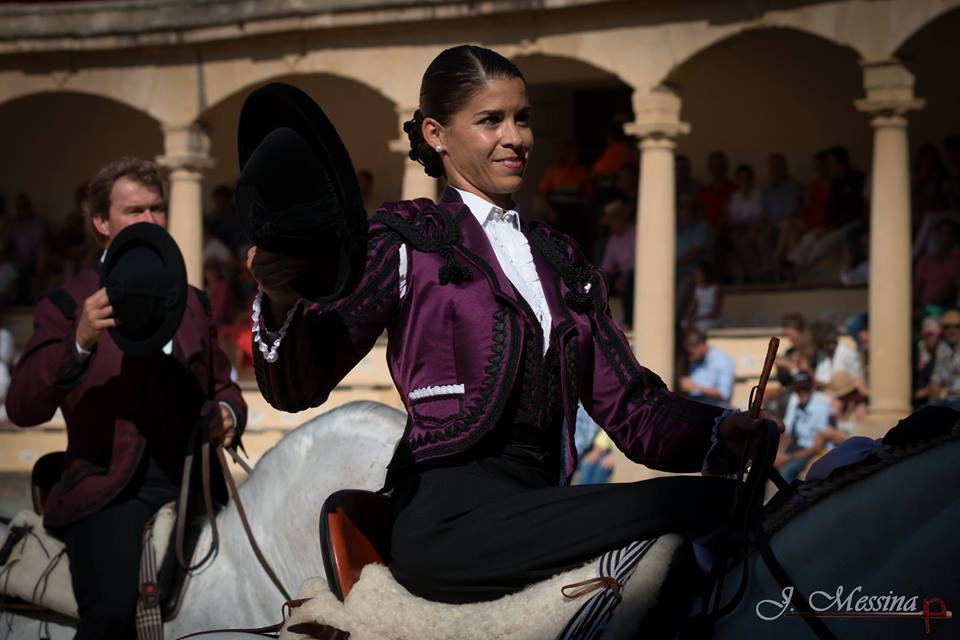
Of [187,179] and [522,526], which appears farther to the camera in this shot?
[187,179]

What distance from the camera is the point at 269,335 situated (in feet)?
10.7

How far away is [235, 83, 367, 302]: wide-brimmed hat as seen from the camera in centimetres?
310

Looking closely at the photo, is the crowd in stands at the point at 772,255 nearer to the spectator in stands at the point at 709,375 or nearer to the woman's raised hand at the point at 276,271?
the spectator in stands at the point at 709,375

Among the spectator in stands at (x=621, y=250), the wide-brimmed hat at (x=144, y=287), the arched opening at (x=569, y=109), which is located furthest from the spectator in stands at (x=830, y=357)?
the wide-brimmed hat at (x=144, y=287)

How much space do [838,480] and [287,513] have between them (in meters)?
2.23

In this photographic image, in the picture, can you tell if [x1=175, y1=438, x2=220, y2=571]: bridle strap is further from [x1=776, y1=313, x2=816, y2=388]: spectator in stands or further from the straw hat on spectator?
the straw hat on spectator

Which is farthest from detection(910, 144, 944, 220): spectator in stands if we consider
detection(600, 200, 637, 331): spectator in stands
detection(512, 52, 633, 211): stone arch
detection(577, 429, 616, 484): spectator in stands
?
detection(577, 429, 616, 484): spectator in stands

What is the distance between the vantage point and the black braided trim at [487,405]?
10.7 ft

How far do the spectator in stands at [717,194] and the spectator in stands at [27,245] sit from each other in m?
8.30

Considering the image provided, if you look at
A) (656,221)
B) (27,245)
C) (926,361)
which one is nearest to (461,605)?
(926,361)

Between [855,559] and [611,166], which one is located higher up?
[611,166]

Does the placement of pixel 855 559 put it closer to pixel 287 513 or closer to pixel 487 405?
pixel 487 405

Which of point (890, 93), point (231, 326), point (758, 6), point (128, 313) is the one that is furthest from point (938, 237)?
point (128, 313)

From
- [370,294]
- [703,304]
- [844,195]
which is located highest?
[844,195]
